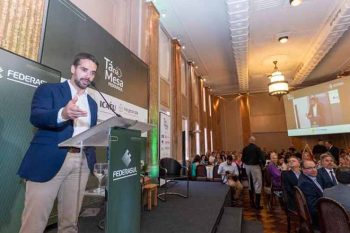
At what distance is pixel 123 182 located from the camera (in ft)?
4.17

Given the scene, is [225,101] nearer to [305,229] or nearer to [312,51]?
[312,51]

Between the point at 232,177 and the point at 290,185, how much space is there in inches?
85.2

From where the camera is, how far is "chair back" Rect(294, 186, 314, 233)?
247cm

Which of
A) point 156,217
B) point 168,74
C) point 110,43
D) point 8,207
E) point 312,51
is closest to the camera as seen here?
point 8,207

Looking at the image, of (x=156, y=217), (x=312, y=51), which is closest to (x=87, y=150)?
(x=156, y=217)

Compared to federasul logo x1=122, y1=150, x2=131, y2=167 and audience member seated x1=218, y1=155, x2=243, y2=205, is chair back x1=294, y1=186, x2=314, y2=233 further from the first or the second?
audience member seated x1=218, y1=155, x2=243, y2=205

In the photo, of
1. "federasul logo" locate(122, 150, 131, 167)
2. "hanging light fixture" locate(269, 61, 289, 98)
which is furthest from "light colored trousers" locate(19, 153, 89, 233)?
"hanging light fixture" locate(269, 61, 289, 98)

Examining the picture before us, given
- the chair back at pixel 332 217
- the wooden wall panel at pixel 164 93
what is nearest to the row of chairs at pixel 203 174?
the wooden wall panel at pixel 164 93

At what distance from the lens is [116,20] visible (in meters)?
3.82

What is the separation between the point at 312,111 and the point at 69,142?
31.4 ft

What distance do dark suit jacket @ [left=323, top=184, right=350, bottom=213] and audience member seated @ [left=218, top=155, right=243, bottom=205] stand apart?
2.90m

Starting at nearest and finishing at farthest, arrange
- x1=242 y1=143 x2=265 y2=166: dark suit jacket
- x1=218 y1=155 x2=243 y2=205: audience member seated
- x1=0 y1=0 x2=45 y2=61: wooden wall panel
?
x1=0 y1=0 x2=45 y2=61: wooden wall panel, x1=242 y1=143 x2=265 y2=166: dark suit jacket, x1=218 y1=155 x2=243 y2=205: audience member seated

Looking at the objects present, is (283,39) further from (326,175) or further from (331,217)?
(331,217)

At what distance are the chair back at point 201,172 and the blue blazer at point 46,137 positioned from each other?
5.23 meters
